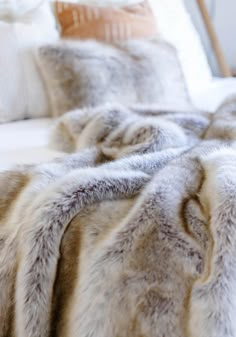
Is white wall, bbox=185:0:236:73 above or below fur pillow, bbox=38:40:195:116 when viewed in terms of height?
below

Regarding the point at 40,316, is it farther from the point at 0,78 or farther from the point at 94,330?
the point at 0,78

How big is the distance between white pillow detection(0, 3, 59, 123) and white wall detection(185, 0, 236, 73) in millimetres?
1404

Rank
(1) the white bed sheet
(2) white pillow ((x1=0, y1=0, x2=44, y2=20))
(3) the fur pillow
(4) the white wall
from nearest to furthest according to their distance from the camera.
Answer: (1) the white bed sheet < (3) the fur pillow < (2) white pillow ((x1=0, y1=0, x2=44, y2=20)) < (4) the white wall

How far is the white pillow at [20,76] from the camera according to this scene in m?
1.76

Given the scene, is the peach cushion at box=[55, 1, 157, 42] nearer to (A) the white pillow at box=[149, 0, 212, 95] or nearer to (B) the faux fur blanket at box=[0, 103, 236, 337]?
(A) the white pillow at box=[149, 0, 212, 95]

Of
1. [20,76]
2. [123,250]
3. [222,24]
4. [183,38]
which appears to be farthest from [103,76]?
[222,24]

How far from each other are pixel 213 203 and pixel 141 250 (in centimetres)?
15

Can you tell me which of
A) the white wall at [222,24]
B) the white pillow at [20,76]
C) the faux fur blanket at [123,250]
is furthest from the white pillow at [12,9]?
the white wall at [222,24]

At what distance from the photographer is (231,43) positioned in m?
3.02

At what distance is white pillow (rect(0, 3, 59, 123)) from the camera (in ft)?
5.76

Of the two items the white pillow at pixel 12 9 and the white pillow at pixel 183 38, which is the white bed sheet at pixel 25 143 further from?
the white pillow at pixel 183 38

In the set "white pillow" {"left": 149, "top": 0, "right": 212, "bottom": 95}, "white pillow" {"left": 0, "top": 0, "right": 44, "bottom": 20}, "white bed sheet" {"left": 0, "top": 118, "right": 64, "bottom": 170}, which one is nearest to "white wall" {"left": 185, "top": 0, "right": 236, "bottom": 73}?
"white pillow" {"left": 149, "top": 0, "right": 212, "bottom": 95}

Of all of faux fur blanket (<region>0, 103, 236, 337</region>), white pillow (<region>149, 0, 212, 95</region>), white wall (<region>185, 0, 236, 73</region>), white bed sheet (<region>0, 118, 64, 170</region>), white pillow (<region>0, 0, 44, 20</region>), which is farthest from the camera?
white wall (<region>185, 0, 236, 73</region>)

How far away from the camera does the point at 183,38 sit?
2369mm
